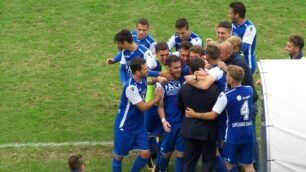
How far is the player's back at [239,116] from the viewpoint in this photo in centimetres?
947

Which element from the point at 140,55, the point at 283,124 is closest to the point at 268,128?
the point at 283,124

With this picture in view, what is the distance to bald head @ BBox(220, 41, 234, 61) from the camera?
10.2 m

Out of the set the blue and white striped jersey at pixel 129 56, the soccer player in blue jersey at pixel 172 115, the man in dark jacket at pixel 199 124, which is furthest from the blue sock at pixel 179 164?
the blue and white striped jersey at pixel 129 56

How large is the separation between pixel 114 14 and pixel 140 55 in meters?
5.94

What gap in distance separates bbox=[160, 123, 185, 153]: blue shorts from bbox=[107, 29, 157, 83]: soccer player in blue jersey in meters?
1.22

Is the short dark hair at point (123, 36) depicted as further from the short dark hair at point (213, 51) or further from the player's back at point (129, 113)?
the short dark hair at point (213, 51)

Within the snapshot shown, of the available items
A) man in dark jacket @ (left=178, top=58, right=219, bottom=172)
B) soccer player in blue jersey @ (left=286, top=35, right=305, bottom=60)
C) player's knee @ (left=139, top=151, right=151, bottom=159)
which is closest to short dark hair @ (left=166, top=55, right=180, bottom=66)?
man in dark jacket @ (left=178, top=58, right=219, bottom=172)

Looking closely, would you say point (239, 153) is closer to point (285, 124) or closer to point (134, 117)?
point (285, 124)

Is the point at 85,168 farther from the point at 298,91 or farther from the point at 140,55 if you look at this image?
the point at 298,91

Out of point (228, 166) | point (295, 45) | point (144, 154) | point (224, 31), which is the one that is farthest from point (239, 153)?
point (295, 45)

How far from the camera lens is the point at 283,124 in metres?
8.95

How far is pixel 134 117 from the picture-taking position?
10.1m

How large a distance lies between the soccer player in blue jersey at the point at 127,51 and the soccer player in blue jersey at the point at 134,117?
1.03 metres

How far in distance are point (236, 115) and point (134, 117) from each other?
144 centimetres
